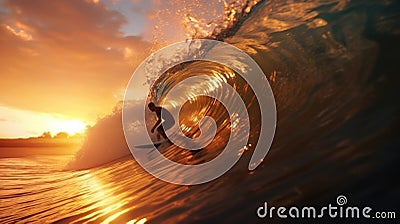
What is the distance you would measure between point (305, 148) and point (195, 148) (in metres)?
2.09

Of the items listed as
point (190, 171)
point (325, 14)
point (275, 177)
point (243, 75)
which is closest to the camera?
point (275, 177)

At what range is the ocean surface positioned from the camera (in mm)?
2152

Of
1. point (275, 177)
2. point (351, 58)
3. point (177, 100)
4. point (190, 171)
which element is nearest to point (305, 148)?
point (275, 177)

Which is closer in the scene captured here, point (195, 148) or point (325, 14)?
point (195, 148)

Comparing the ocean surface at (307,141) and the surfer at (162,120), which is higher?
the surfer at (162,120)

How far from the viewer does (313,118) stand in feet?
10.3

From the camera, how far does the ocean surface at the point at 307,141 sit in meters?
2.15

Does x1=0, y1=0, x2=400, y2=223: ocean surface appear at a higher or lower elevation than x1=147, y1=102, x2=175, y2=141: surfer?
lower

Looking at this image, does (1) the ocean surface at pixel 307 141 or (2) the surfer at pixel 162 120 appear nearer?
(1) the ocean surface at pixel 307 141

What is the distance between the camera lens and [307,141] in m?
2.79

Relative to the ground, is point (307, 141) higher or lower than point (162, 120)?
lower

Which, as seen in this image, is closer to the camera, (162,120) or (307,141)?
(307,141)

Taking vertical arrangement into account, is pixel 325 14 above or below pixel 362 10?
above

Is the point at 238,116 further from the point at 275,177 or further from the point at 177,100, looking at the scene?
the point at 177,100
